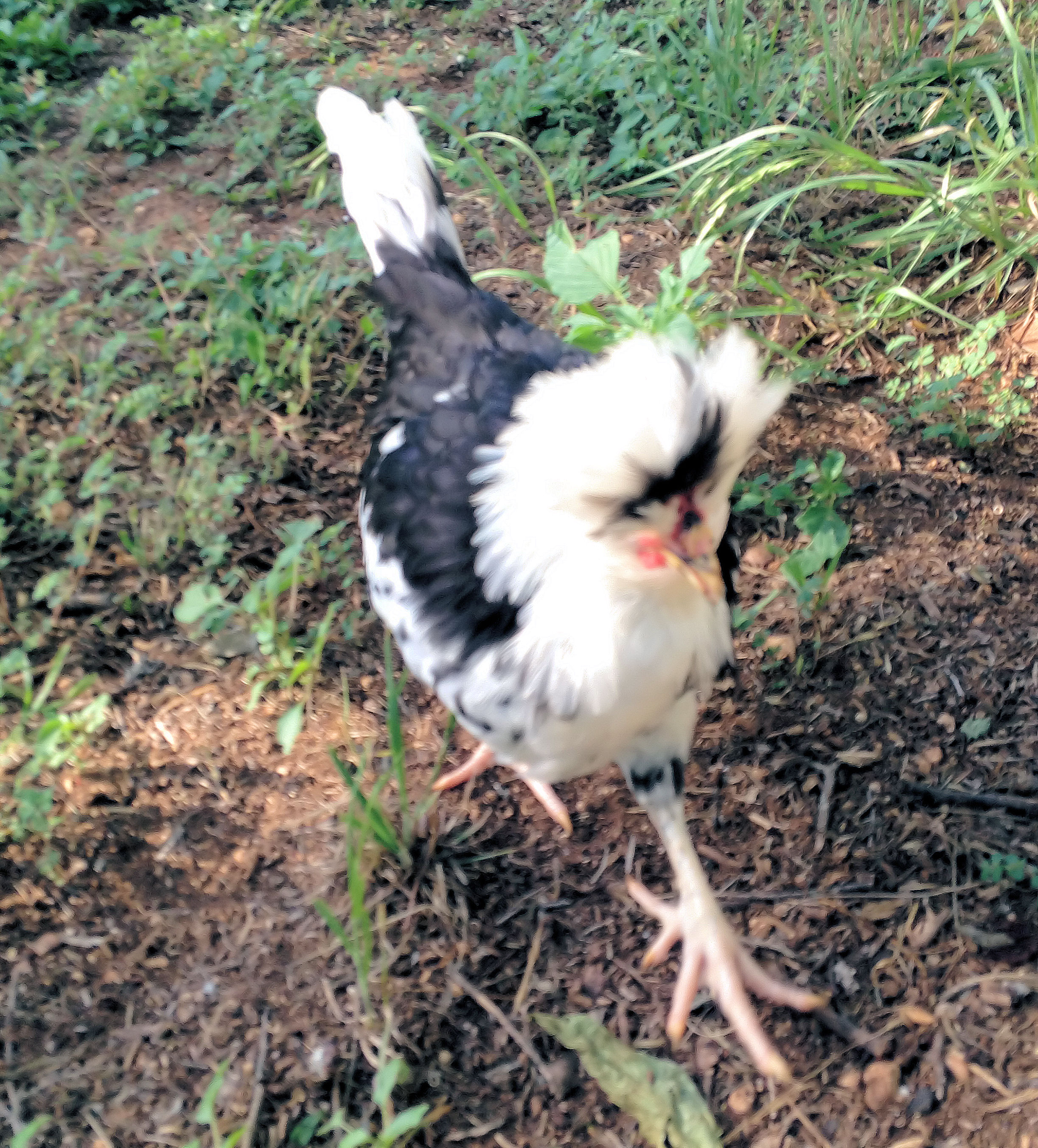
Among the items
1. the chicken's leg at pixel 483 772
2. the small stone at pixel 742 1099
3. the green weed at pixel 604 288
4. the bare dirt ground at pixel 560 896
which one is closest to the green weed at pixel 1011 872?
the bare dirt ground at pixel 560 896

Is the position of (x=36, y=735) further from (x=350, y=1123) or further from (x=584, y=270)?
(x=584, y=270)

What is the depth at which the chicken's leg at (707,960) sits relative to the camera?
183cm

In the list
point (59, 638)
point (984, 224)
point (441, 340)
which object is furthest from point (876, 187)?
point (59, 638)

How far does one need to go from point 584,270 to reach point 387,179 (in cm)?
57

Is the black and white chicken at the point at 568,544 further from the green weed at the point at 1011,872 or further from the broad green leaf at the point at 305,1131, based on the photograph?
the broad green leaf at the point at 305,1131

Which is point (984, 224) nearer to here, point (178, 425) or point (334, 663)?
point (334, 663)

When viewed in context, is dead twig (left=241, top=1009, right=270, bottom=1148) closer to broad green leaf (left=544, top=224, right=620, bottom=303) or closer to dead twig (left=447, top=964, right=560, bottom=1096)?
dead twig (left=447, top=964, right=560, bottom=1096)

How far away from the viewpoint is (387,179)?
242 cm

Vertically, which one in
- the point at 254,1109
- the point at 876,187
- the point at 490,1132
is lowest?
the point at 490,1132

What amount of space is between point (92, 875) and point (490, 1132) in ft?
3.14

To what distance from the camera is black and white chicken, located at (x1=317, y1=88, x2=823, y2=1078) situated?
1379 millimetres

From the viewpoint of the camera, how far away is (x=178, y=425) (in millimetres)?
2773

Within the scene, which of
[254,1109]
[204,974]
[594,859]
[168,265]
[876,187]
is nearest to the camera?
[254,1109]

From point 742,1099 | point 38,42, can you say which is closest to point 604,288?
point 742,1099
